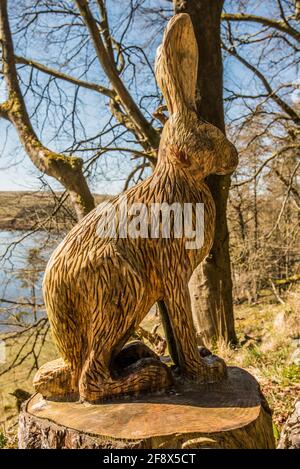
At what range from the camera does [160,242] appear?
1510mm

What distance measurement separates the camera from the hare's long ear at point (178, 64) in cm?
152

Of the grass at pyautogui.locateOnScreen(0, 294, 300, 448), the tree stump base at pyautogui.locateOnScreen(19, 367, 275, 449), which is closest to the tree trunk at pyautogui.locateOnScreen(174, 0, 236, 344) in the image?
the grass at pyautogui.locateOnScreen(0, 294, 300, 448)

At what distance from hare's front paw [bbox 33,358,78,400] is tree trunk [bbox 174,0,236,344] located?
2573 millimetres

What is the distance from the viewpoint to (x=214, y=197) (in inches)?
153

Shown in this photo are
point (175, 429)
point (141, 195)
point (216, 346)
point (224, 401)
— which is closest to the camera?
point (175, 429)

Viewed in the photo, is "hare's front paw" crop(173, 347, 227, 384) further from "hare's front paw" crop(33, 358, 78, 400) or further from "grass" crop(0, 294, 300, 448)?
"grass" crop(0, 294, 300, 448)

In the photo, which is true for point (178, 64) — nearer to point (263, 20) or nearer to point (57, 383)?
point (57, 383)

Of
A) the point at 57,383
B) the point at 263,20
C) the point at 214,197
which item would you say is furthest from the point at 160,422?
the point at 263,20

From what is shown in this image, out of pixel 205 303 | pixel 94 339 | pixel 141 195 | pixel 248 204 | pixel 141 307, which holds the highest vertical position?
pixel 248 204

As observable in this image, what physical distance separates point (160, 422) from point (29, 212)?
13.9ft

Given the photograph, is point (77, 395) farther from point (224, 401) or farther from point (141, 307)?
point (224, 401)

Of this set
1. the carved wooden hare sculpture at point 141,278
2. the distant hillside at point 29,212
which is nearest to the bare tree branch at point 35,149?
the distant hillside at point 29,212
